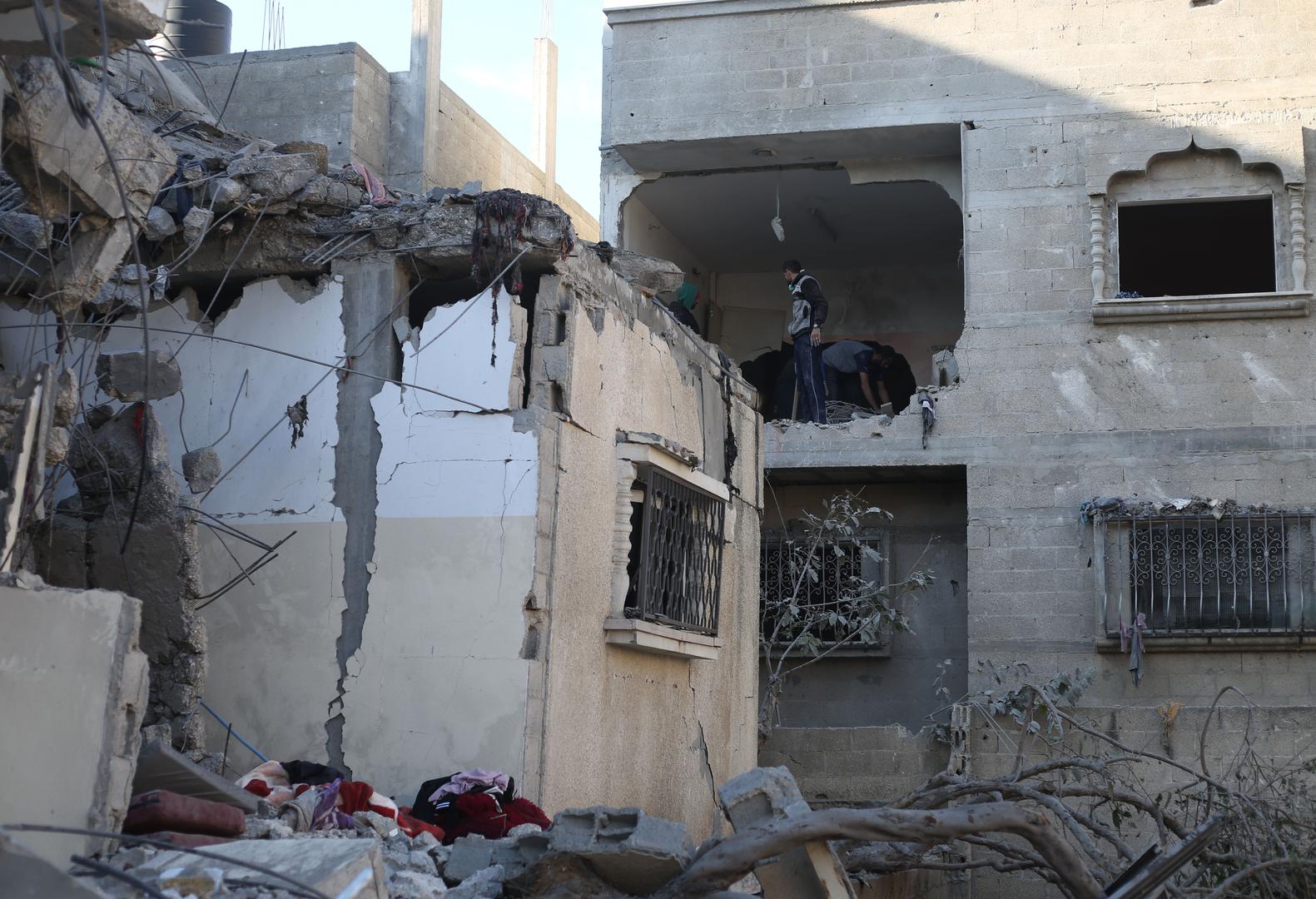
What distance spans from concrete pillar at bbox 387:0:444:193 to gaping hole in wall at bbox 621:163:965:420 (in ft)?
8.89

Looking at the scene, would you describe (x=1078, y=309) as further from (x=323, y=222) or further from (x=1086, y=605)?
(x=323, y=222)

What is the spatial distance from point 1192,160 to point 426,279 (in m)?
9.30

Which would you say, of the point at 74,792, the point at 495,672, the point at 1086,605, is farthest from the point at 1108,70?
the point at 74,792

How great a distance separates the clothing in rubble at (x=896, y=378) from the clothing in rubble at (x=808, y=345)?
1.07m

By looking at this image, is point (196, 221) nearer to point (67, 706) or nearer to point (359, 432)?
point (359, 432)

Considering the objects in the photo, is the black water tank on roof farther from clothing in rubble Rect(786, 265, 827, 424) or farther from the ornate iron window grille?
the ornate iron window grille

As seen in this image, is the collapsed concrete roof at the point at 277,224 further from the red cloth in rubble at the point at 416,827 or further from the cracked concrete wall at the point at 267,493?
the red cloth in rubble at the point at 416,827

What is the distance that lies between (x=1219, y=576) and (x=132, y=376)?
33.2 feet

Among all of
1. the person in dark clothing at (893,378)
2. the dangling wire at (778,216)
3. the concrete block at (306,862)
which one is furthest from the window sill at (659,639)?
the dangling wire at (778,216)

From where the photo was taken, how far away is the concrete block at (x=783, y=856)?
6000mm

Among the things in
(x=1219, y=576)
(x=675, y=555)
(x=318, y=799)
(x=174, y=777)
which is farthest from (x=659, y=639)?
(x=1219, y=576)

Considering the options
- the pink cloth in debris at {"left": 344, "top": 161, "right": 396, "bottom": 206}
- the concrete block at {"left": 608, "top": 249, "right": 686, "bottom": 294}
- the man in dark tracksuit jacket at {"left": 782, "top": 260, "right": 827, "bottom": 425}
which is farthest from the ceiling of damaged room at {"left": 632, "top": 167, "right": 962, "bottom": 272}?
the pink cloth in debris at {"left": 344, "top": 161, "right": 396, "bottom": 206}

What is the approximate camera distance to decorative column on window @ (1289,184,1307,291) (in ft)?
47.2

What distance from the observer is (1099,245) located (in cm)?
1477
